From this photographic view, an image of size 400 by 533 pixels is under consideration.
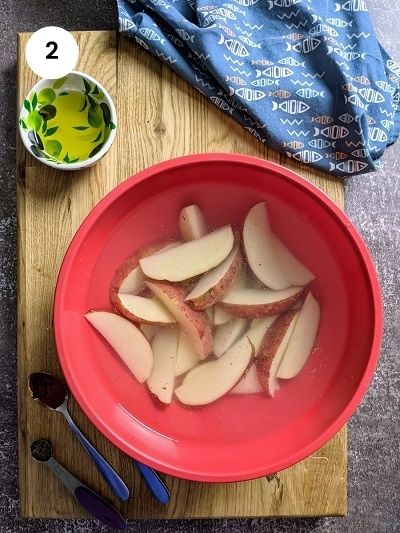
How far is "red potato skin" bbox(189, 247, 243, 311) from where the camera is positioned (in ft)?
2.21

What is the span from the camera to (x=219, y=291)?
674 millimetres

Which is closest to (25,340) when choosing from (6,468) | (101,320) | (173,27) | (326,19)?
(101,320)

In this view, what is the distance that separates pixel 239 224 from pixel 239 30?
223 millimetres

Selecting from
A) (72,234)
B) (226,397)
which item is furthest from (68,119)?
(226,397)

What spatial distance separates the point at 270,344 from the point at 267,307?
0.04 metres

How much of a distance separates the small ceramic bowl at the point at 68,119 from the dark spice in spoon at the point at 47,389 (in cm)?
23

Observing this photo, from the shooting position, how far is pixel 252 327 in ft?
2.26

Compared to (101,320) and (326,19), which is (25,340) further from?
(326,19)

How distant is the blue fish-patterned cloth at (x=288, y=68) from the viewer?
720 millimetres

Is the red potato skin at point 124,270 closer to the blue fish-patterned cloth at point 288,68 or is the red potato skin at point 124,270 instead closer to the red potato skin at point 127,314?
the red potato skin at point 127,314

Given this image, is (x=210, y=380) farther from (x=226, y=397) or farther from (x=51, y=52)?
(x=51, y=52)

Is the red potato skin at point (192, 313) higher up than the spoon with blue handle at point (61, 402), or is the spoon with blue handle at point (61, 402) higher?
the red potato skin at point (192, 313)

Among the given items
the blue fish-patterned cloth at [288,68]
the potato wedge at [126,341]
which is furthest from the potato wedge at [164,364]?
the blue fish-patterned cloth at [288,68]

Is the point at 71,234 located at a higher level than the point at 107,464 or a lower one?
Answer: higher
